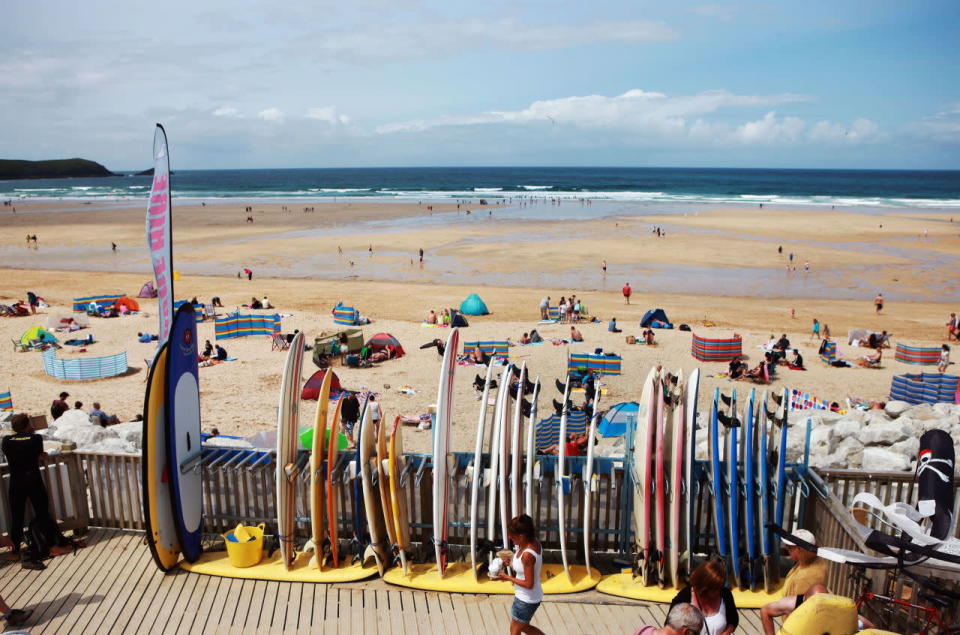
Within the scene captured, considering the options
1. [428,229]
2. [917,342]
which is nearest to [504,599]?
[917,342]

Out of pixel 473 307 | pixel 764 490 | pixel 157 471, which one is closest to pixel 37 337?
pixel 473 307

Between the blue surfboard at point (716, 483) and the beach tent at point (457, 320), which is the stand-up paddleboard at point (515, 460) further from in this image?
the beach tent at point (457, 320)

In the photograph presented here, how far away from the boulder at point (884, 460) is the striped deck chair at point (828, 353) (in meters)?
10.9

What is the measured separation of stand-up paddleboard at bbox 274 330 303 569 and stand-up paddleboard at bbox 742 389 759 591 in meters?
3.72

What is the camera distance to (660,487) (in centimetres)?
543

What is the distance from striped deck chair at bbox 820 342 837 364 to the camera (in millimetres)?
18392

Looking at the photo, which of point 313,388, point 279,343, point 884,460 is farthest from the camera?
point 279,343

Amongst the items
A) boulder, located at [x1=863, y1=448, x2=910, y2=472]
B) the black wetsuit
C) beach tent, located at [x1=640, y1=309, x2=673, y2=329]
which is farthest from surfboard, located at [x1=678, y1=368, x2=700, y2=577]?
Answer: beach tent, located at [x1=640, y1=309, x2=673, y2=329]

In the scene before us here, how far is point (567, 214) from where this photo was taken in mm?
68188

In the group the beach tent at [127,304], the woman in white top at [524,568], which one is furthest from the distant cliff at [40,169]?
the woman in white top at [524,568]

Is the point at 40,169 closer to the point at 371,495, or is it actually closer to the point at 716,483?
the point at 371,495

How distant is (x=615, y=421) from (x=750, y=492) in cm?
699

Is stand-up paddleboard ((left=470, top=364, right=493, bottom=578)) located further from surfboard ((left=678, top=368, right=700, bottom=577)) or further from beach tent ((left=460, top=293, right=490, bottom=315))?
beach tent ((left=460, top=293, right=490, bottom=315))

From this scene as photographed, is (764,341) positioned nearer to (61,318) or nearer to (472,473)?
(472,473)
